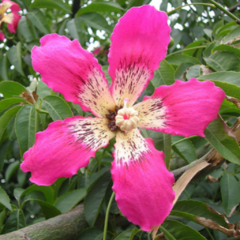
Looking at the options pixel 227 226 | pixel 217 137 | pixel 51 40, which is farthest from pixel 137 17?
pixel 227 226

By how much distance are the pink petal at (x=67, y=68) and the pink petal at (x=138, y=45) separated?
0.06 m

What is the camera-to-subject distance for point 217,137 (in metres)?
0.71

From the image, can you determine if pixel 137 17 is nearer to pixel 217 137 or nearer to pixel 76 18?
pixel 217 137

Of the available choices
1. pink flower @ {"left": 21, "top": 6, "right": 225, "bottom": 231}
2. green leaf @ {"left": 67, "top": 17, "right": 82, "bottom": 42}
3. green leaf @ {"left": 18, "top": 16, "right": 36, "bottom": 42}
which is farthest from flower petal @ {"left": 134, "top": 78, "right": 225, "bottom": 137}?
green leaf @ {"left": 18, "top": 16, "right": 36, "bottom": 42}

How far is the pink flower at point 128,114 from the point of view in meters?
0.63

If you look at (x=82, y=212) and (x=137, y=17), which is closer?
(x=137, y=17)

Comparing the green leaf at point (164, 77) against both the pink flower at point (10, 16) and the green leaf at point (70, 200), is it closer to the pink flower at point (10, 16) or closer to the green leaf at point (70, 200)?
the green leaf at point (70, 200)

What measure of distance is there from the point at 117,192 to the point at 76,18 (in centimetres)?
119

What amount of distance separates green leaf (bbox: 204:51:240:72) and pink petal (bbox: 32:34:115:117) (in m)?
0.39

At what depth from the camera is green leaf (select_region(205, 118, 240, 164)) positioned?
2.26 ft

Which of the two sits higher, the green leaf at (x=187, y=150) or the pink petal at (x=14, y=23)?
the pink petal at (x=14, y=23)

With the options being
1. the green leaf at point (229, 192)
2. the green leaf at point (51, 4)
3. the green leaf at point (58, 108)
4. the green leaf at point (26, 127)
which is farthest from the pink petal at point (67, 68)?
the green leaf at point (51, 4)

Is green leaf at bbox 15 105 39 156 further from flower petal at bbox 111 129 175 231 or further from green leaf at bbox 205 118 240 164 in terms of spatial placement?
green leaf at bbox 205 118 240 164

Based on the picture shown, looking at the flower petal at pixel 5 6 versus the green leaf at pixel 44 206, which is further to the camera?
the flower petal at pixel 5 6
